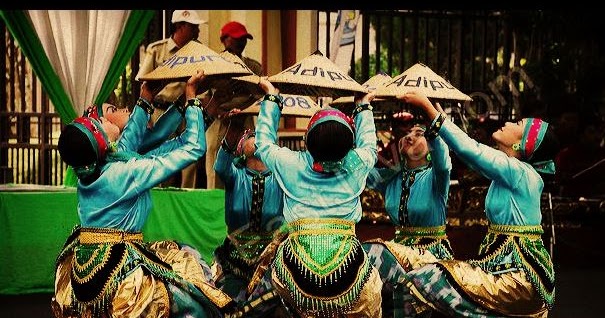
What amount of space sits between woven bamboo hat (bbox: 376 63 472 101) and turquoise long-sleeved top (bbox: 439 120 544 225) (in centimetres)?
67

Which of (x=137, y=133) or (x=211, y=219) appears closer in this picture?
(x=137, y=133)

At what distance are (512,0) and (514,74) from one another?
8.76 ft

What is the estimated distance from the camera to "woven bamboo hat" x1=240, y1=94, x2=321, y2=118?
21.9 feet

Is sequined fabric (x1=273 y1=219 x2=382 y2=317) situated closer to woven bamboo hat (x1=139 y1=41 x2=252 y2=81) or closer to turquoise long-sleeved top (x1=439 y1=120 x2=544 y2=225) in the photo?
turquoise long-sleeved top (x1=439 y1=120 x2=544 y2=225)

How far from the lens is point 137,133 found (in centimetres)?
593

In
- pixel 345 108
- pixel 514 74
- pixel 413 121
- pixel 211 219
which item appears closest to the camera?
pixel 345 108

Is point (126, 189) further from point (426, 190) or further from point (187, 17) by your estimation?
point (187, 17)

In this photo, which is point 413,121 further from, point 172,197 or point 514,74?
point 514,74

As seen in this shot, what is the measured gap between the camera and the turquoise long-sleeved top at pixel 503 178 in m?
5.48

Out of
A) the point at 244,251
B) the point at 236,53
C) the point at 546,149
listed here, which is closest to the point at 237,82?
the point at 244,251

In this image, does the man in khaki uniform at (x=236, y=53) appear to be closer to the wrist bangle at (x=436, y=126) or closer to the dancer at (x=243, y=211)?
the dancer at (x=243, y=211)

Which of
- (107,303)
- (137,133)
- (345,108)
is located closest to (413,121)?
(345,108)

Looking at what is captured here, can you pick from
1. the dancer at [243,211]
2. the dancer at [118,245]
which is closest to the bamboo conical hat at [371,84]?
the dancer at [243,211]

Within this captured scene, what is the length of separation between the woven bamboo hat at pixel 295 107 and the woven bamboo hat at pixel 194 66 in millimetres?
689
